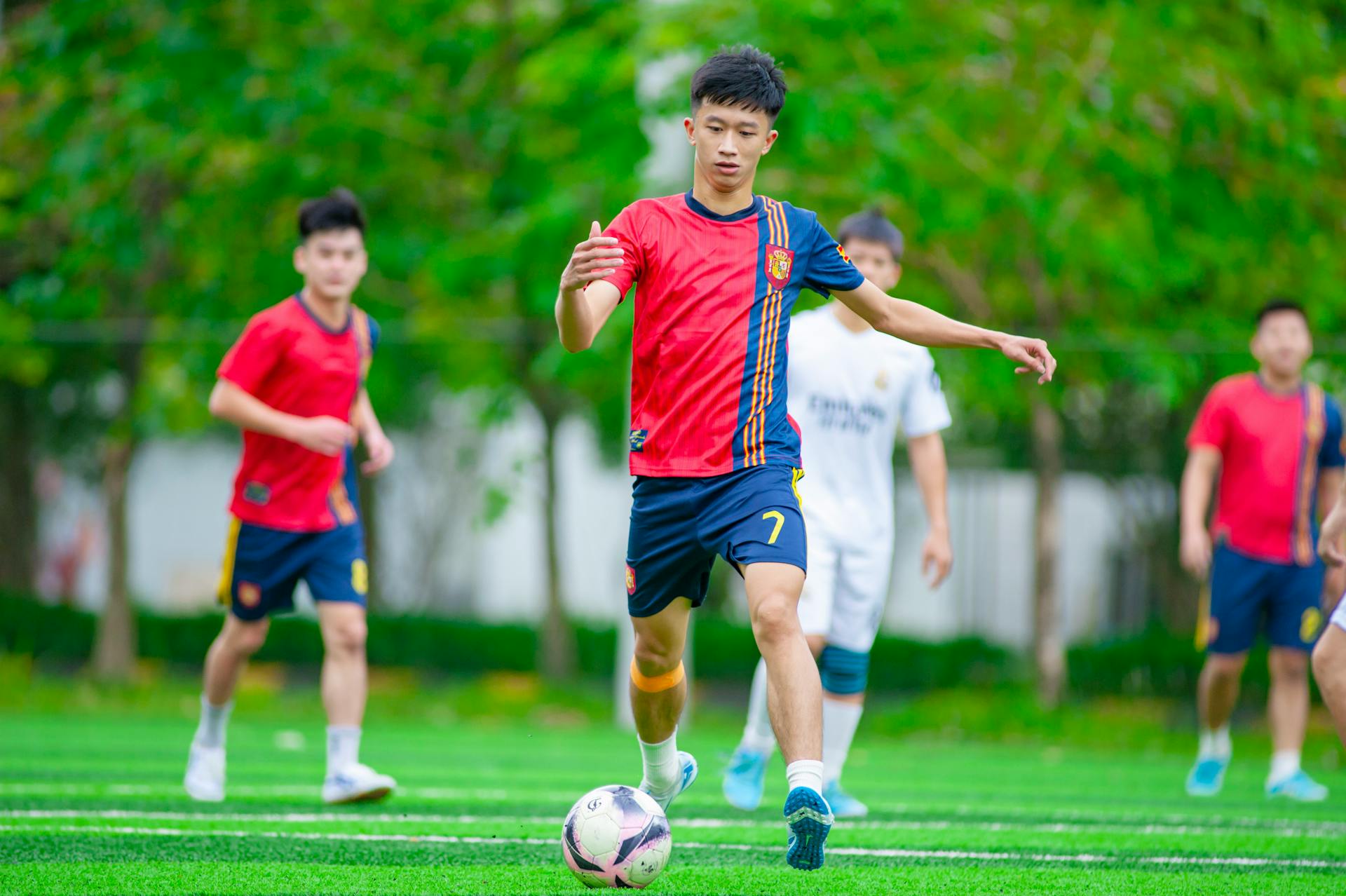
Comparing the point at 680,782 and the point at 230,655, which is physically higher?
the point at 230,655

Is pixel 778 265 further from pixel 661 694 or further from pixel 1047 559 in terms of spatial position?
pixel 1047 559

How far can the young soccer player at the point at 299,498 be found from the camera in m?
5.87

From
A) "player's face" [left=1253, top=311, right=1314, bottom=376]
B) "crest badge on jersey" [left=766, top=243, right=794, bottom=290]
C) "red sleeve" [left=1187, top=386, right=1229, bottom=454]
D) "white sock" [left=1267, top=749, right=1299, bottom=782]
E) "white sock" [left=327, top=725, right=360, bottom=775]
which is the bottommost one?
"white sock" [left=1267, top=749, right=1299, bottom=782]

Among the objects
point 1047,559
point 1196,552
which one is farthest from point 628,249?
point 1047,559

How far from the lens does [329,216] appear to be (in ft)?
19.9

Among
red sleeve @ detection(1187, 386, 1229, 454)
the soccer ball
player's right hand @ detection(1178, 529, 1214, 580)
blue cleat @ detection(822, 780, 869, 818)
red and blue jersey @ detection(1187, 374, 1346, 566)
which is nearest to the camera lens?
the soccer ball

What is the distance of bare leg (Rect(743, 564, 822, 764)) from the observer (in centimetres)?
376

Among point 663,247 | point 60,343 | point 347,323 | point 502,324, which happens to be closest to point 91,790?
point 347,323

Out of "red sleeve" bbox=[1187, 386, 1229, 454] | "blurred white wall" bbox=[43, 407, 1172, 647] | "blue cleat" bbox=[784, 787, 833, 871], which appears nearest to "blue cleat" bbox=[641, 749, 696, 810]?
"blue cleat" bbox=[784, 787, 833, 871]

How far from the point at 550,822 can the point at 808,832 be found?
221 cm

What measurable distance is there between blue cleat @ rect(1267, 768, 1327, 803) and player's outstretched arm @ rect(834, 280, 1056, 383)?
3995mm

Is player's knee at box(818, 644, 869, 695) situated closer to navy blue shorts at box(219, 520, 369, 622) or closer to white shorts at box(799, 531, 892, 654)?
white shorts at box(799, 531, 892, 654)

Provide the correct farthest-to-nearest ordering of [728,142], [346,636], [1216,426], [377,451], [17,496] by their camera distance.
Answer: [17,496] < [1216,426] < [377,451] < [346,636] < [728,142]

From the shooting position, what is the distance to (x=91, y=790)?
6070 millimetres
